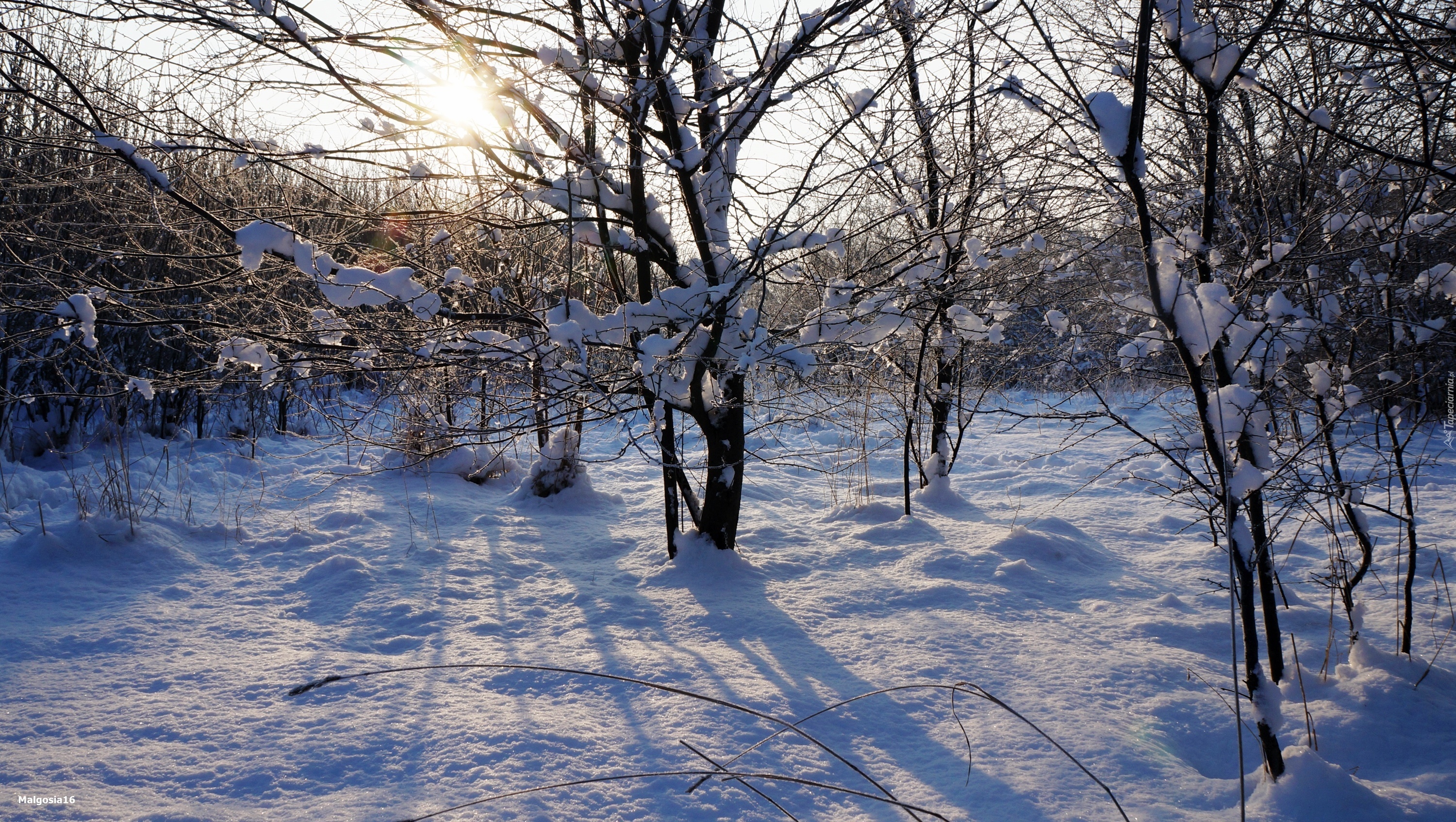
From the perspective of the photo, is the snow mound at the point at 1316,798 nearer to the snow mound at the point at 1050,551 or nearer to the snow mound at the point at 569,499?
the snow mound at the point at 1050,551

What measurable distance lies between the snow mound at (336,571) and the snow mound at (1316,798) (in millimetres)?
3603

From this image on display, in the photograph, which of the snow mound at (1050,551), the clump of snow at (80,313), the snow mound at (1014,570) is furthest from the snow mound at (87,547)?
the snow mound at (1050,551)

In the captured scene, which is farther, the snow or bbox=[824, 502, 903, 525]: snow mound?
bbox=[824, 502, 903, 525]: snow mound

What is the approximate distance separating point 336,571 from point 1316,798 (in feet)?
12.7

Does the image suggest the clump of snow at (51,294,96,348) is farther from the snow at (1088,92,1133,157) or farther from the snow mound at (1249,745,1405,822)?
the snow mound at (1249,745,1405,822)

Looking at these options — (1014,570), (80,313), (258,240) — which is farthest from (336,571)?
(1014,570)

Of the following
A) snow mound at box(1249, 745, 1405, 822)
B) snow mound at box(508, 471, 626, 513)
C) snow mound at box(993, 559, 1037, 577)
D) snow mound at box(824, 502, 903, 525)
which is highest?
snow mound at box(508, 471, 626, 513)

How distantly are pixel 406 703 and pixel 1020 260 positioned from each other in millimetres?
4252

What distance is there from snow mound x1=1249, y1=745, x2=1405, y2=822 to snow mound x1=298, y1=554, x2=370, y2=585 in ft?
11.8

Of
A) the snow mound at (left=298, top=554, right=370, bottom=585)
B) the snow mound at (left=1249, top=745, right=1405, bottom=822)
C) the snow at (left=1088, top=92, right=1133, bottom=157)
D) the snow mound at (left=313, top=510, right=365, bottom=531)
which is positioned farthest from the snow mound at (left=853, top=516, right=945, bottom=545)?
the snow mound at (left=313, top=510, right=365, bottom=531)

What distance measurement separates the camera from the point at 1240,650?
292 cm

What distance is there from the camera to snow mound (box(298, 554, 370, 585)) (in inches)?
139

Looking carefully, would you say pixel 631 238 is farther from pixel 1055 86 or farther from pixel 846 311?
pixel 1055 86

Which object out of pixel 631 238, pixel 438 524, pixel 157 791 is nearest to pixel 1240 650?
pixel 631 238
